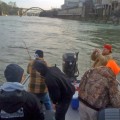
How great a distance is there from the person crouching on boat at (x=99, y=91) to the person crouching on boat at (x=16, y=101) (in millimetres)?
736

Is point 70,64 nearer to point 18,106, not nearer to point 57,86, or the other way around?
point 57,86

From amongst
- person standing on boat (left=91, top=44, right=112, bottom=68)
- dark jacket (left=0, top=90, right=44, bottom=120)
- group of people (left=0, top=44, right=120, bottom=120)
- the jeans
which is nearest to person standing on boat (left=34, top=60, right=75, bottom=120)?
group of people (left=0, top=44, right=120, bottom=120)

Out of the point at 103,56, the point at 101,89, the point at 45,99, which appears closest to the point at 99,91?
the point at 101,89

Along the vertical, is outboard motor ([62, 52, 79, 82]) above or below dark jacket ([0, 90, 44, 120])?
below

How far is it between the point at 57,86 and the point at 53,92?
0.10m

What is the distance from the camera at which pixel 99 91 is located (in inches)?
134

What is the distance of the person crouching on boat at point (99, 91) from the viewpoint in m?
3.39

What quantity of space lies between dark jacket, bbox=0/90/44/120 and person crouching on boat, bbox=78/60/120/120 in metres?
0.76

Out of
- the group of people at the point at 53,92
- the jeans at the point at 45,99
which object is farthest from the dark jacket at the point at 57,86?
the jeans at the point at 45,99

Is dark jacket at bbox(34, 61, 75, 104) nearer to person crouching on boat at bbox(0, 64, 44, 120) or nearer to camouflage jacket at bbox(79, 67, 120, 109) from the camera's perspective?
camouflage jacket at bbox(79, 67, 120, 109)

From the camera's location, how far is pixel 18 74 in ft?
9.79

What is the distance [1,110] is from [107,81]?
122 centimetres

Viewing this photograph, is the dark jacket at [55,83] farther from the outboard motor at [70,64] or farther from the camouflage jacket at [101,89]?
the outboard motor at [70,64]

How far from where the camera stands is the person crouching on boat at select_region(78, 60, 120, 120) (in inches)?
133
